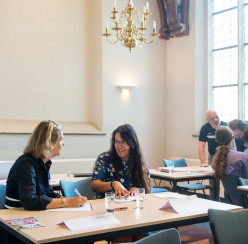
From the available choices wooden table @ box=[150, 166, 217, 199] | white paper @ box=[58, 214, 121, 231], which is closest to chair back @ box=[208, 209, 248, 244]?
white paper @ box=[58, 214, 121, 231]

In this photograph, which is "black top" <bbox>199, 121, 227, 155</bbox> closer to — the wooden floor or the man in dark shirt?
the man in dark shirt

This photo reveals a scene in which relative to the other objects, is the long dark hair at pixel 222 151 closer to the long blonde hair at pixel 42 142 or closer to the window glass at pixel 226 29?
the long blonde hair at pixel 42 142

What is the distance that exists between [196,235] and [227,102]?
3.50m

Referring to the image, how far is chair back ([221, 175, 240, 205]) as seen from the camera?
453cm

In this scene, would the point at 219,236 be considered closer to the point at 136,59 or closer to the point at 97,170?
the point at 97,170

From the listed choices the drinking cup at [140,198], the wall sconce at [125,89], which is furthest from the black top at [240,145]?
the drinking cup at [140,198]

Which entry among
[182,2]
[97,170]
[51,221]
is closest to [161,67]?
[182,2]

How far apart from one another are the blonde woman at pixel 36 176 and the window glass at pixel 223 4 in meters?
5.97

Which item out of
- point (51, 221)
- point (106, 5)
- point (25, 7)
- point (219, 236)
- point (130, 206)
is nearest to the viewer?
point (219, 236)

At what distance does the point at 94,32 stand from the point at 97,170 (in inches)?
204

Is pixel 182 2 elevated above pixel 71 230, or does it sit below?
above

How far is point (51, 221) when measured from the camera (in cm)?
232

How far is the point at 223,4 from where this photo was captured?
25.9ft

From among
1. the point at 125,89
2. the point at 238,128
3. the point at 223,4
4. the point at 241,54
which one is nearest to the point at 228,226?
the point at 238,128
